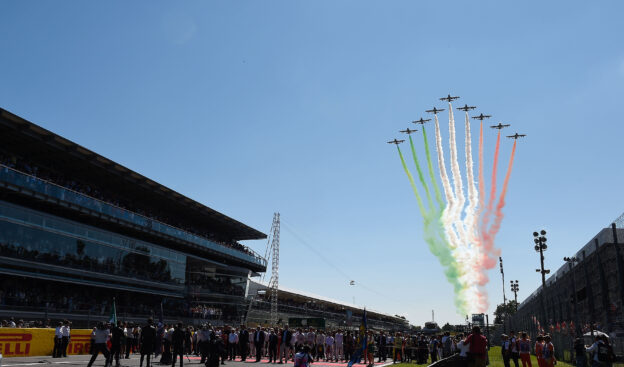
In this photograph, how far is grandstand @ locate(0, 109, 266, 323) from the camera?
33.5 m

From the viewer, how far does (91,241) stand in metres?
40.6

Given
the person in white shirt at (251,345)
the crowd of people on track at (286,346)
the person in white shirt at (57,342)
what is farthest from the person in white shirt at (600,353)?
the person in white shirt at (57,342)

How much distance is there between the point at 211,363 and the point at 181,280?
130 feet

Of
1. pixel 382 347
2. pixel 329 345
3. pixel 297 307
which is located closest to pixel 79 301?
pixel 329 345

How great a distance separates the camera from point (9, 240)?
1281 inches

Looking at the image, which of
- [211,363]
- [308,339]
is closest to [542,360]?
[211,363]

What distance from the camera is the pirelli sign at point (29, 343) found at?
22.0 meters

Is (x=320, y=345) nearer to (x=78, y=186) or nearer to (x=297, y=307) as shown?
(x=78, y=186)

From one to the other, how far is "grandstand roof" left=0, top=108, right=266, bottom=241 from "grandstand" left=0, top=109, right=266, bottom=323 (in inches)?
2.9

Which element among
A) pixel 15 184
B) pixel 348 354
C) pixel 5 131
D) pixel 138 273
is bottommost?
pixel 348 354

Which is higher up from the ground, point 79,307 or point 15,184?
point 15,184

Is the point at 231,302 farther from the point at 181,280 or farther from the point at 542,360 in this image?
the point at 542,360

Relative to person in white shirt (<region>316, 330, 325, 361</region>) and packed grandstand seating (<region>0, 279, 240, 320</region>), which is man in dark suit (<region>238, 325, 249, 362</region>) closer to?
person in white shirt (<region>316, 330, 325, 361</region>)

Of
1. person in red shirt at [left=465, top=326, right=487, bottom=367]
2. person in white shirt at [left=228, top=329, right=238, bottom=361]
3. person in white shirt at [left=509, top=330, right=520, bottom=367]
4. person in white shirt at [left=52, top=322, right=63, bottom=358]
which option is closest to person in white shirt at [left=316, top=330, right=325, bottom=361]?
person in white shirt at [left=228, top=329, right=238, bottom=361]
